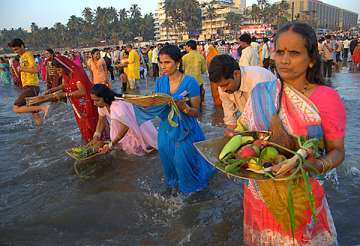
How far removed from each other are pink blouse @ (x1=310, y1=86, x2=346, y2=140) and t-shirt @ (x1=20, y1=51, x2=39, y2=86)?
22.6 ft

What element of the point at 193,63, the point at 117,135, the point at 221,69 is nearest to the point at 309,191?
the point at 221,69

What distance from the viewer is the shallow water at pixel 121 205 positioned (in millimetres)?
3299

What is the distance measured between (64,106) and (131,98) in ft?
27.4

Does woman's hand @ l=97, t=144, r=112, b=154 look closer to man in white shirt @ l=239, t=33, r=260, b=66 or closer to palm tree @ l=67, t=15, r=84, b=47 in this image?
man in white shirt @ l=239, t=33, r=260, b=66

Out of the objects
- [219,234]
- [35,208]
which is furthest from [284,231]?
[35,208]

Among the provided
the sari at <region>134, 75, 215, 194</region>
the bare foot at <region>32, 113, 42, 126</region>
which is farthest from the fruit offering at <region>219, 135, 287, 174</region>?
the bare foot at <region>32, 113, 42, 126</region>

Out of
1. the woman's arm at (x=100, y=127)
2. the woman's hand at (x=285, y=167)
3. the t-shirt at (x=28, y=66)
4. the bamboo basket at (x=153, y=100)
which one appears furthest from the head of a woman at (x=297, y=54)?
the t-shirt at (x=28, y=66)

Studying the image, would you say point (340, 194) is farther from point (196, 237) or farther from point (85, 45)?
point (85, 45)

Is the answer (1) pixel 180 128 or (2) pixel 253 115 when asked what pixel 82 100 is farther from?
(2) pixel 253 115

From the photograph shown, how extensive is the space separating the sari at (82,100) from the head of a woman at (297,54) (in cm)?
437

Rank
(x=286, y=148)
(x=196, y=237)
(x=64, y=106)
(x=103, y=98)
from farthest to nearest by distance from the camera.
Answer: (x=64, y=106)
(x=103, y=98)
(x=196, y=237)
(x=286, y=148)

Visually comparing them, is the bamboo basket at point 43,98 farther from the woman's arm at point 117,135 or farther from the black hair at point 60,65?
the woman's arm at point 117,135

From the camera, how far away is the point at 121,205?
3.93 meters

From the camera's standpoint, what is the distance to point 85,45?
98312mm
